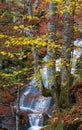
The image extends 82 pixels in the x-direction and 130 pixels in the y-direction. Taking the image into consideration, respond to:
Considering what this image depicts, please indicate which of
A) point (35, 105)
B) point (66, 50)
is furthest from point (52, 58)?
point (35, 105)

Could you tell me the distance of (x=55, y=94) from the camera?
26.7 ft


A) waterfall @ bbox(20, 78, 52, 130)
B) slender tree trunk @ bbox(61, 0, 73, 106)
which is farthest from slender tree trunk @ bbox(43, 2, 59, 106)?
waterfall @ bbox(20, 78, 52, 130)

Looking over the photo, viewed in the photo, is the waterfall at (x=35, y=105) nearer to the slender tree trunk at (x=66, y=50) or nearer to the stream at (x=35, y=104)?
the stream at (x=35, y=104)

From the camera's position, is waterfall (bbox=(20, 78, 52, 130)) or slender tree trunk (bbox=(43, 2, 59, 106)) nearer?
slender tree trunk (bbox=(43, 2, 59, 106))

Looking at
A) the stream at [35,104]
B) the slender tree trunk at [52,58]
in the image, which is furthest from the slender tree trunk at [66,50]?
the stream at [35,104]

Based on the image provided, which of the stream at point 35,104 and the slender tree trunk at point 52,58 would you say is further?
the stream at point 35,104

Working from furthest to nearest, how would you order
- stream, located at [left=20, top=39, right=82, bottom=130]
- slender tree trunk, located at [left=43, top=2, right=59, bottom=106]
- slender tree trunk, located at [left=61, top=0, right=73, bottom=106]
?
stream, located at [left=20, top=39, right=82, bottom=130], slender tree trunk, located at [left=43, top=2, right=59, bottom=106], slender tree trunk, located at [left=61, top=0, right=73, bottom=106]

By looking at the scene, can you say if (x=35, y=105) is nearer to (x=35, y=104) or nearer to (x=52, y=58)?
(x=35, y=104)

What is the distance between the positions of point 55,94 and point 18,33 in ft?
14.1

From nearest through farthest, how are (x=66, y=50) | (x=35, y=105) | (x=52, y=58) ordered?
1. (x=66, y=50)
2. (x=52, y=58)
3. (x=35, y=105)

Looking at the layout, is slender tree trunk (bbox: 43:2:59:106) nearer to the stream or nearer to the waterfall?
the stream

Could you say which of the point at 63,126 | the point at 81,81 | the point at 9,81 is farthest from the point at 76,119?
the point at 9,81

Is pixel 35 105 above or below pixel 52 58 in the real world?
below

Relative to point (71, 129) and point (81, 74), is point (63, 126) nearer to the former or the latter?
point (71, 129)
